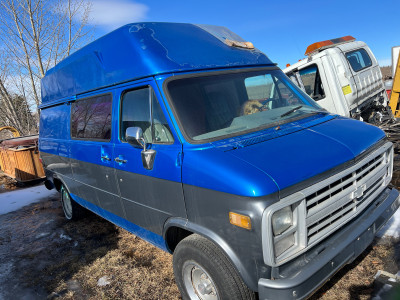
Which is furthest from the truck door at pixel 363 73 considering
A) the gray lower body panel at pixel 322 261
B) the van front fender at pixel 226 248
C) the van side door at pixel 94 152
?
the van front fender at pixel 226 248

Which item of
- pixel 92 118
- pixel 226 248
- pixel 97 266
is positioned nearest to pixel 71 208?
pixel 97 266

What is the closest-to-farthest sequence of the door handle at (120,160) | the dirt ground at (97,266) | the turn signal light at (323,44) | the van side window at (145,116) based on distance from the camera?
the van side window at (145,116) < the dirt ground at (97,266) < the door handle at (120,160) < the turn signal light at (323,44)

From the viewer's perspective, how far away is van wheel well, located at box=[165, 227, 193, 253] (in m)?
2.86

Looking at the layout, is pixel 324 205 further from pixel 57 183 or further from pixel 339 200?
pixel 57 183

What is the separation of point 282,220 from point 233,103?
1342mm

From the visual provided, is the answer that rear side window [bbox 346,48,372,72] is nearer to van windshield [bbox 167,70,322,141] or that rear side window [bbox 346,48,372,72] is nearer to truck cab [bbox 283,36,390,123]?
truck cab [bbox 283,36,390,123]

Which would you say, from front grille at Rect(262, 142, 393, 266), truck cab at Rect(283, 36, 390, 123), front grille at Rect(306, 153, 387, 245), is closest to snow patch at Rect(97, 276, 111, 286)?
front grille at Rect(262, 142, 393, 266)

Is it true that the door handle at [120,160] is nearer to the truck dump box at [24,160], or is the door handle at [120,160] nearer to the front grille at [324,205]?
the front grille at [324,205]

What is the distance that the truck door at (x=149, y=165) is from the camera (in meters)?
2.60

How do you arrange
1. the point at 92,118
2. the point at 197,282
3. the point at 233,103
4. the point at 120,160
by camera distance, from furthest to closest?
the point at 92,118, the point at 120,160, the point at 233,103, the point at 197,282

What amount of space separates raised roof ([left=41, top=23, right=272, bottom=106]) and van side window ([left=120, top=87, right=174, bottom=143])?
0.62 feet

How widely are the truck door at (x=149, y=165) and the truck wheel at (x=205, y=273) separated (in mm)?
312

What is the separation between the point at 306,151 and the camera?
7.48ft

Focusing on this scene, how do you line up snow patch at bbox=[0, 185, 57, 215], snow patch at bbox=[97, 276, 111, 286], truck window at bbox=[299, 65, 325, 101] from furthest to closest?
snow patch at bbox=[0, 185, 57, 215] < truck window at bbox=[299, 65, 325, 101] < snow patch at bbox=[97, 276, 111, 286]
